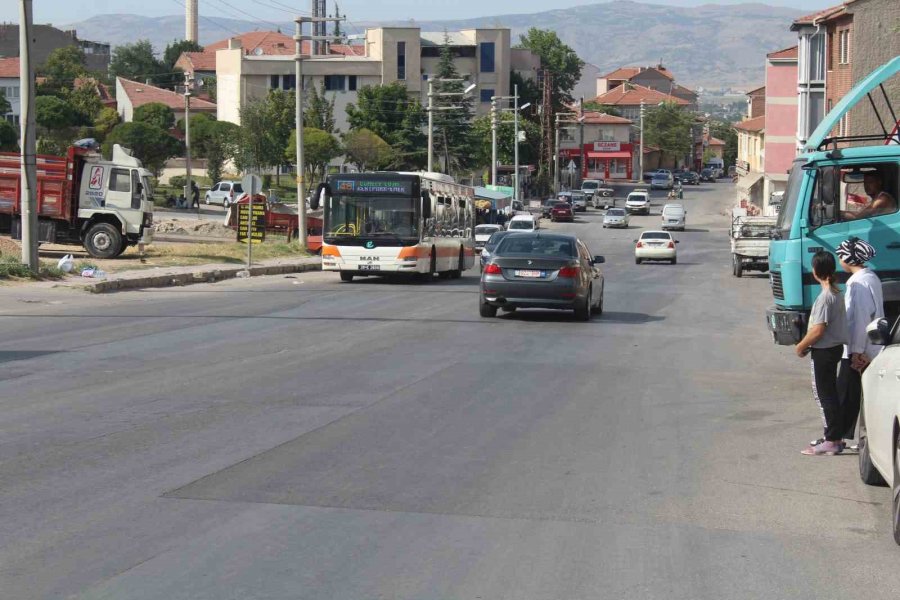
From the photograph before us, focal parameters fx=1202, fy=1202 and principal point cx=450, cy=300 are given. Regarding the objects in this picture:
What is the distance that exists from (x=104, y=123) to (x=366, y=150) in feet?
64.9

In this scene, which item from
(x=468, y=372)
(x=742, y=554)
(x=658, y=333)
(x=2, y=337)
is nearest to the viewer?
(x=742, y=554)

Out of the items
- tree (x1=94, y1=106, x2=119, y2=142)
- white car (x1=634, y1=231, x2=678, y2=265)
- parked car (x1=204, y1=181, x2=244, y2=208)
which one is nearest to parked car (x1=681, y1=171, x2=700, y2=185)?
tree (x1=94, y1=106, x2=119, y2=142)

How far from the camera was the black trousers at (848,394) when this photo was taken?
1032 cm

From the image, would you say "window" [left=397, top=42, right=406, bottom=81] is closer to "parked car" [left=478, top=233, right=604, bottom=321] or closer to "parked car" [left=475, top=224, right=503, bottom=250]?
"parked car" [left=475, top=224, right=503, bottom=250]

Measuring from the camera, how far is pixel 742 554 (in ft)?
23.1

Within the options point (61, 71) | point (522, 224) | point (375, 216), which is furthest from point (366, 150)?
point (375, 216)

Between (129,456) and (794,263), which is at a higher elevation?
(794,263)

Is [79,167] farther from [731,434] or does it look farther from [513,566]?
[513,566]

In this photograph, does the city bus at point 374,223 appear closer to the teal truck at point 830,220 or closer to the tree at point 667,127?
the teal truck at point 830,220

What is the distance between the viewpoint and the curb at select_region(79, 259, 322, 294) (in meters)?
27.6

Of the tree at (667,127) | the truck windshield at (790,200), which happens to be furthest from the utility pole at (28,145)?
the tree at (667,127)

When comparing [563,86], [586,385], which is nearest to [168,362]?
[586,385]

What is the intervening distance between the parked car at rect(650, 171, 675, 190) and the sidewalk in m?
97.4

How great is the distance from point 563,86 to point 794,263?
455 feet
